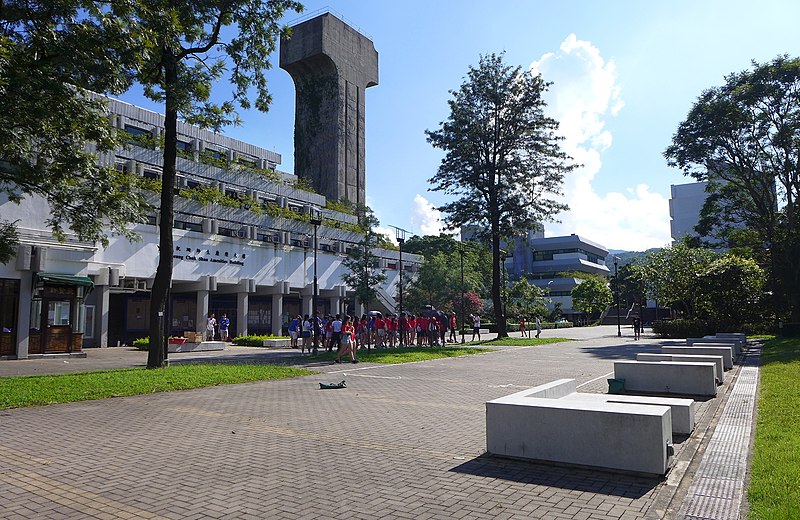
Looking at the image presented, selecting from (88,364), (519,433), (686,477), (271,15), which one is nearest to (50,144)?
(271,15)

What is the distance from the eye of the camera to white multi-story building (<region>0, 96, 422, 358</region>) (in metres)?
23.0

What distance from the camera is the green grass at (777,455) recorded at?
180 inches

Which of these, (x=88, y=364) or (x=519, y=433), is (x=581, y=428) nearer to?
(x=519, y=433)

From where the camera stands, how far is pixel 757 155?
33438 mm

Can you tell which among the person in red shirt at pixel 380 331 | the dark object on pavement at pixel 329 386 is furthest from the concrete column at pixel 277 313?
the dark object on pavement at pixel 329 386

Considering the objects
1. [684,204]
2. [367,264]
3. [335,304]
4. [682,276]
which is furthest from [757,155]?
[684,204]

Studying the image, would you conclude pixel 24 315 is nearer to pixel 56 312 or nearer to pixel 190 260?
pixel 56 312

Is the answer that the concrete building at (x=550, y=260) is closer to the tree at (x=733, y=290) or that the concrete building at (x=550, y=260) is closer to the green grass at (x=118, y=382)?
Result: the tree at (x=733, y=290)

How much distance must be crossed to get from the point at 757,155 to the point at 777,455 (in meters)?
33.5

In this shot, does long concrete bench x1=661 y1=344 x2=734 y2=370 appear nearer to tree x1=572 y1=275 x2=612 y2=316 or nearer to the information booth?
the information booth

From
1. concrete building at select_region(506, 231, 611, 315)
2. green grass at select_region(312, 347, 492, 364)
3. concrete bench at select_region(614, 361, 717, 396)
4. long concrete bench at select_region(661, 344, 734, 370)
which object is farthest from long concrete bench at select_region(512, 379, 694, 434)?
concrete building at select_region(506, 231, 611, 315)

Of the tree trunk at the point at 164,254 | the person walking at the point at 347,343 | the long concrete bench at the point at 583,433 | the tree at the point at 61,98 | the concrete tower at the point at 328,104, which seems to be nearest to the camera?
the long concrete bench at the point at 583,433

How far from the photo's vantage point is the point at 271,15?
16.6 m

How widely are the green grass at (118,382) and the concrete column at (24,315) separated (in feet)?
32.8
